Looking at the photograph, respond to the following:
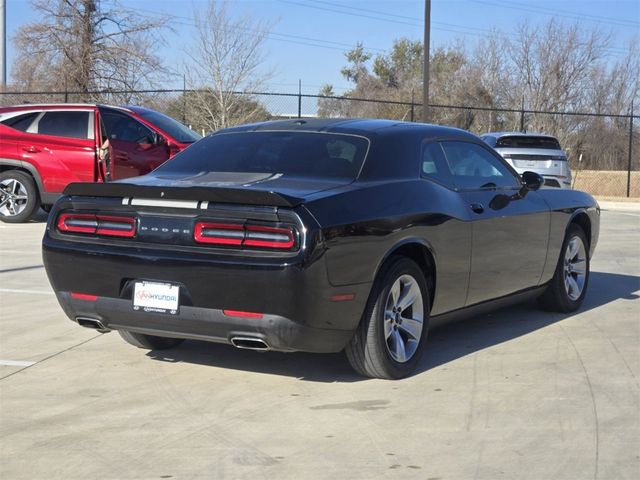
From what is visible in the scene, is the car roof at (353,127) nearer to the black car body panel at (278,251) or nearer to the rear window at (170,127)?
the black car body panel at (278,251)

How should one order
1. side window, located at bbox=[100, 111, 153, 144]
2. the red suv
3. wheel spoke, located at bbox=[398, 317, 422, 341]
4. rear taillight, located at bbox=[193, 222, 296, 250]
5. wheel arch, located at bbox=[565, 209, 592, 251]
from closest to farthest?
rear taillight, located at bbox=[193, 222, 296, 250] < wheel spoke, located at bbox=[398, 317, 422, 341] < wheel arch, located at bbox=[565, 209, 592, 251] < the red suv < side window, located at bbox=[100, 111, 153, 144]

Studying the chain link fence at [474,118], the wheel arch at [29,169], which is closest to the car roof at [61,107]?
the wheel arch at [29,169]

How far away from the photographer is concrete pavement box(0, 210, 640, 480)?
13.7 ft

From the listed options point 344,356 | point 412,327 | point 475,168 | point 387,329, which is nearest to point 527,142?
point 475,168

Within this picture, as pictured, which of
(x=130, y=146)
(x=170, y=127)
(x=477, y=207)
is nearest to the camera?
(x=477, y=207)

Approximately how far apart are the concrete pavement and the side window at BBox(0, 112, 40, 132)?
25.8ft

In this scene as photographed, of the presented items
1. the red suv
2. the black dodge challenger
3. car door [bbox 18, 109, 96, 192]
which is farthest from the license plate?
car door [bbox 18, 109, 96, 192]

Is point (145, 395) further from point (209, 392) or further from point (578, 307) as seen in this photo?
point (578, 307)

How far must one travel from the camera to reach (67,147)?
563 inches

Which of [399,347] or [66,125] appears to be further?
[66,125]

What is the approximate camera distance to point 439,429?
467 cm

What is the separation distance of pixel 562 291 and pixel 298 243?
3.52m

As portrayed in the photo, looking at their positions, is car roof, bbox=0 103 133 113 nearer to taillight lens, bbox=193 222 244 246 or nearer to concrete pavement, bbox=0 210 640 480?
concrete pavement, bbox=0 210 640 480

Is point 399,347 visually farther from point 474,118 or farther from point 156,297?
point 474,118
